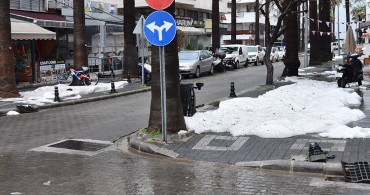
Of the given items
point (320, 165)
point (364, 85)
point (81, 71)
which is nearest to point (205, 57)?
point (81, 71)

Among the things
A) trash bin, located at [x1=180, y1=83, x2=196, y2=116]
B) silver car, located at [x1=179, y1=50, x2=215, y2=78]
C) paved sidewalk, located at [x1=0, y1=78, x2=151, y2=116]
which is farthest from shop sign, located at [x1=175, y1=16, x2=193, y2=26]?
trash bin, located at [x1=180, y1=83, x2=196, y2=116]

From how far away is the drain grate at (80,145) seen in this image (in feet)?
32.3

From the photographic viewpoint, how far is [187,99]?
1227cm

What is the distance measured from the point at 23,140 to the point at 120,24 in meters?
21.4

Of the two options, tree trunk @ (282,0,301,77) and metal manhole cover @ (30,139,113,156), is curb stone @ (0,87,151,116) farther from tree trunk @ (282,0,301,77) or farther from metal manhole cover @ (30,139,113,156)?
tree trunk @ (282,0,301,77)

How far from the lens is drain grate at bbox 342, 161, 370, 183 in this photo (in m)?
6.90

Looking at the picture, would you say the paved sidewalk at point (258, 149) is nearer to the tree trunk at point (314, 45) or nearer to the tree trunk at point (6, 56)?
the tree trunk at point (6, 56)

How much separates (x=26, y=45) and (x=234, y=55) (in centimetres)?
1751

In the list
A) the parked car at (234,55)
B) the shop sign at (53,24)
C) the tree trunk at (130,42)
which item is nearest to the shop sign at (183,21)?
the parked car at (234,55)

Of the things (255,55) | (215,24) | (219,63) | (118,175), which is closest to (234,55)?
(215,24)

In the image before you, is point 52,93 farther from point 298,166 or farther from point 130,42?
point 298,166

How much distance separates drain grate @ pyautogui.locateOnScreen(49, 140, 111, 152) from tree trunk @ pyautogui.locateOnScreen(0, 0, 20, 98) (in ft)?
27.0

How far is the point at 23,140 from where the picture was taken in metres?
10.6

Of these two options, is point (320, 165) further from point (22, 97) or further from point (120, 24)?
point (120, 24)
